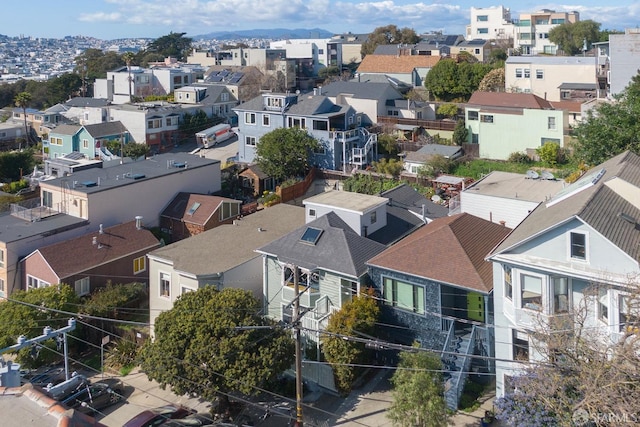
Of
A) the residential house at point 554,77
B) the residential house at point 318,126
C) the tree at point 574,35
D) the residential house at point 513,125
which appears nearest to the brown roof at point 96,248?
the residential house at point 318,126

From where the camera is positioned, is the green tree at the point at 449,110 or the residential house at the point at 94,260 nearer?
the residential house at the point at 94,260

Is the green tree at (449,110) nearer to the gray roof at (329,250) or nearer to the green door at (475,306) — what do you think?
the gray roof at (329,250)

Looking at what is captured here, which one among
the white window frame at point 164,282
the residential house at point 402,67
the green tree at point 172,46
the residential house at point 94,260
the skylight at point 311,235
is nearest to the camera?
the skylight at point 311,235

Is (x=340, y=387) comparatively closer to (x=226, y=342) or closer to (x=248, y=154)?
(x=226, y=342)

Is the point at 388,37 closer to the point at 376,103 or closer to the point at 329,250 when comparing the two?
the point at 376,103

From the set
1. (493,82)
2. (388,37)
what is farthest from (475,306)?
(388,37)

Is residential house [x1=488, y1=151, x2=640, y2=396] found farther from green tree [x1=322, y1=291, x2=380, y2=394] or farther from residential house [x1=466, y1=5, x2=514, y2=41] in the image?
residential house [x1=466, y1=5, x2=514, y2=41]
